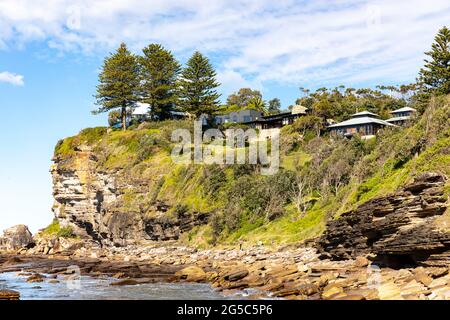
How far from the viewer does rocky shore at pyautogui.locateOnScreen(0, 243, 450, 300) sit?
2227 cm

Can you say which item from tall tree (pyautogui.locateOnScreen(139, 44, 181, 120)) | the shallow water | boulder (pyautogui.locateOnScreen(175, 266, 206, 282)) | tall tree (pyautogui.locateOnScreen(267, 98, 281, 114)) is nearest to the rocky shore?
boulder (pyautogui.locateOnScreen(175, 266, 206, 282))

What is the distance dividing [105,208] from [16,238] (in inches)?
597

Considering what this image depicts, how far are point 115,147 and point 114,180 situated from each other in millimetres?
7683

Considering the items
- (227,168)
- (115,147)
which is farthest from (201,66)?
(227,168)

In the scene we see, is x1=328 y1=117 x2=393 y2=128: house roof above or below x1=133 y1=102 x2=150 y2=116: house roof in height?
below

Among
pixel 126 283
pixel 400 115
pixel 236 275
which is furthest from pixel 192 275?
pixel 400 115

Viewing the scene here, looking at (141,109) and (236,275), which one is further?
(141,109)

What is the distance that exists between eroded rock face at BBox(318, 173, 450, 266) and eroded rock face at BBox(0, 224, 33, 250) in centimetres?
5981

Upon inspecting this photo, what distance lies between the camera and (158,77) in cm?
8944

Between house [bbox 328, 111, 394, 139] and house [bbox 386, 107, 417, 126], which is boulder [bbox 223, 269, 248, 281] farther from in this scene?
house [bbox 386, 107, 417, 126]

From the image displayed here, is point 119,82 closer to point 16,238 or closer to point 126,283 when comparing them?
point 16,238

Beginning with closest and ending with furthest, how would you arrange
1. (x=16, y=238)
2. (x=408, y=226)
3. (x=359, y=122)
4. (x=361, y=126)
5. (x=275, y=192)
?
1. (x=408, y=226)
2. (x=275, y=192)
3. (x=359, y=122)
4. (x=361, y=126)
5. (x=16, y=238)

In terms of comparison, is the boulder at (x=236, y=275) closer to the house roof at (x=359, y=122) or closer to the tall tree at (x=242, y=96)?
the house roof at (x=359, y=122)
